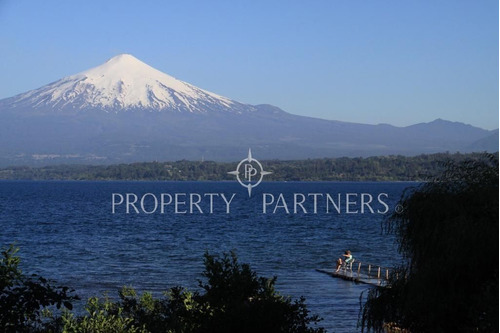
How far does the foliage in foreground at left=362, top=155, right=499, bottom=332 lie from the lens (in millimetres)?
13562

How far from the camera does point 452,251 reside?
13.9 meters

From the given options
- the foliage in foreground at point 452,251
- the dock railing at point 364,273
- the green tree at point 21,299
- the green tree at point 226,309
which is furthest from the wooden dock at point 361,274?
the green tree at point 21,299

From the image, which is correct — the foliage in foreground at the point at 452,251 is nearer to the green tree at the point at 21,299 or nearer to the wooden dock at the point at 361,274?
the green tree at the point at 21,299

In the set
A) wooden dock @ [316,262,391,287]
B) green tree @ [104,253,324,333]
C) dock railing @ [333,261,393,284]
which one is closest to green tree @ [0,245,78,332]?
green tree @ [104,253,324,333]

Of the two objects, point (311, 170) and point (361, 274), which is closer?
point (361, 274)

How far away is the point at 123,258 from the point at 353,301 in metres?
17.2

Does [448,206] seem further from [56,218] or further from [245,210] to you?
[245,210]

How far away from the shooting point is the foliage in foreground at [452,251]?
13562mm

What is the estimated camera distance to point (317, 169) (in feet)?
607

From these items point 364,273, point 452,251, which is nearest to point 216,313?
point 452,251

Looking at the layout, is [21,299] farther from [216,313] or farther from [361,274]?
[361,274]

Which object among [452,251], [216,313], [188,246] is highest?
[452,251]

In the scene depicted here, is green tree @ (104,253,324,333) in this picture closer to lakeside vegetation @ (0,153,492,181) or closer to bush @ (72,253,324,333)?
bush @ (72,253,324,333)

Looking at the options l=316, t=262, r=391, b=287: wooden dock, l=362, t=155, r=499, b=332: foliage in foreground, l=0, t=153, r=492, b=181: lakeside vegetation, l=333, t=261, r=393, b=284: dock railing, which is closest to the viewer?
l=362, t=155, r=499, b=332: foliage in foreground
